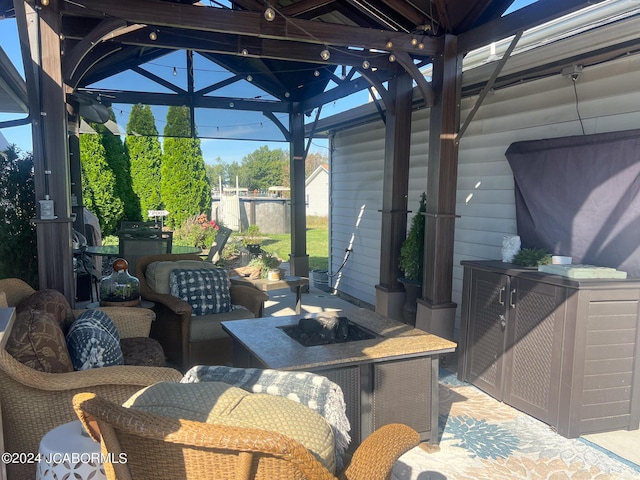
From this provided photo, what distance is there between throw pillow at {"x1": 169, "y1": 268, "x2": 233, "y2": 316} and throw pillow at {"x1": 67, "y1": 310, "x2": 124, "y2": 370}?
143cm

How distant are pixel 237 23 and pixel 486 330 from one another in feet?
9.80

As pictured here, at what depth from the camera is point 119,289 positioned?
3.74 meters

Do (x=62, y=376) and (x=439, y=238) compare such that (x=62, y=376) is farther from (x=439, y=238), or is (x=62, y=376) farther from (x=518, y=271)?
(x=439, y=238)

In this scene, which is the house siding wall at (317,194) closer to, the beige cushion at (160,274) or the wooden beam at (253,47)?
the wooden beam at (253,47)

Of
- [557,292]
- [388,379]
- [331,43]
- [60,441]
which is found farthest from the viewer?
[331,43]

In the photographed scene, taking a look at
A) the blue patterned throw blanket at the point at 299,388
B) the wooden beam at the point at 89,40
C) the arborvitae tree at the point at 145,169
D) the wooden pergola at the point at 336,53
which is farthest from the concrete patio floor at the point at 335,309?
the arborvitae tree at the point at 145,169

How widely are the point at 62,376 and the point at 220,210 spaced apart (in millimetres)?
15333

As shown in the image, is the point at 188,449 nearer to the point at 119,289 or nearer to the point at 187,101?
the point at 119,289

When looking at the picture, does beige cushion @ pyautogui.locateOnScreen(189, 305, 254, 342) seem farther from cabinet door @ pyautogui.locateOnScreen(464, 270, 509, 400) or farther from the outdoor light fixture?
the outdoor light fixture

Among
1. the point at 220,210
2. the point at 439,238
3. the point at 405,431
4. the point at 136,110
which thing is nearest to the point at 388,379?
the point at 405,431

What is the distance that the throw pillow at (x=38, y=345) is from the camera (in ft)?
6.66

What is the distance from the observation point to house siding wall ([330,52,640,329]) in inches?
133

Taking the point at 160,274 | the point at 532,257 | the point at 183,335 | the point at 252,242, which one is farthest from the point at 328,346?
the point at 252,242

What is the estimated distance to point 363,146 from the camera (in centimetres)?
688
